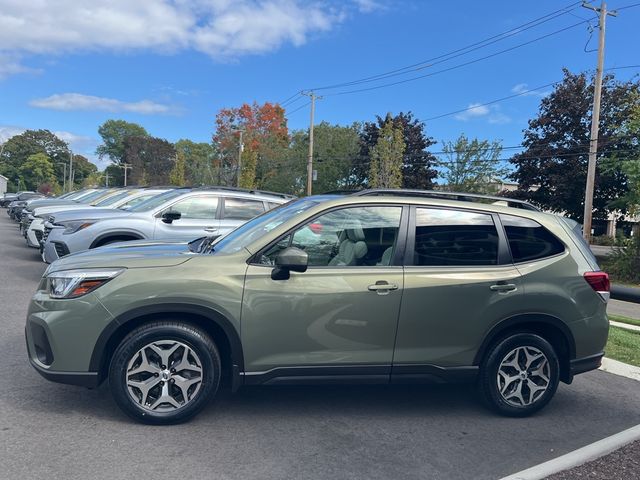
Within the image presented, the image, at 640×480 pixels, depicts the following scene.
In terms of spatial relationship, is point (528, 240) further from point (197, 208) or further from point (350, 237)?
point (197, 208)

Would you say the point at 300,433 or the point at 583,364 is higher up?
the point at 583,364

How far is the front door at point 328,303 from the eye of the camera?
399 cm

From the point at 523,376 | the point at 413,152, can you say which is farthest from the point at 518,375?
the point at 413,152

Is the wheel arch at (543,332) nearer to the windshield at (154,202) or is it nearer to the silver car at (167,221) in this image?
the silver car at (167,221)

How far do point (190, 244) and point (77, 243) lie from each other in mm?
4634

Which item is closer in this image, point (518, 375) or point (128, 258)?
point (128, 258)

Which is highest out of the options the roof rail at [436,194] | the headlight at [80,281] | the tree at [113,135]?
the tree at [113,135]

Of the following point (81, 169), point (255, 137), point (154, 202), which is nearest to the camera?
point (154, 202)

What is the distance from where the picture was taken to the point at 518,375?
4531 millimetres

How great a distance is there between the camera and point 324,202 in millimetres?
4406

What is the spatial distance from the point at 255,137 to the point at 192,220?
2246 inches

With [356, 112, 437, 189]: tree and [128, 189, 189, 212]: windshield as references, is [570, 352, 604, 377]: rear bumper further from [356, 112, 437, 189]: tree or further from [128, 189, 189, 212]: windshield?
[356, 112, 437, 189]: tree

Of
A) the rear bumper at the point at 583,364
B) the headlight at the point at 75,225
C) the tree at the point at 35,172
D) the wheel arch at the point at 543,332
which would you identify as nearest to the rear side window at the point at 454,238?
the wheel arch at the point at 543,332

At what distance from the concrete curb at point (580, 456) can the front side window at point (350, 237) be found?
172cm
